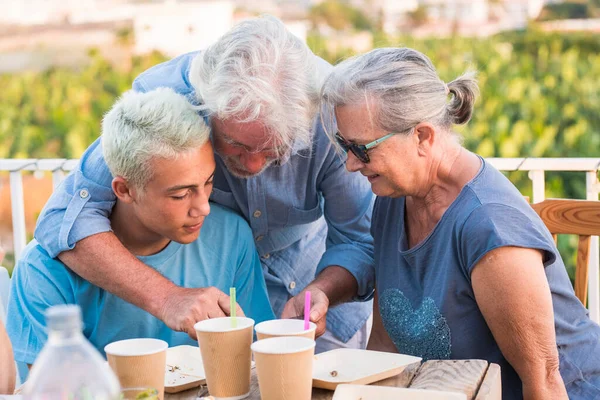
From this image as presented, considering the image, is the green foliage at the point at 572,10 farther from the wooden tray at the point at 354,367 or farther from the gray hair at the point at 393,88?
the wooden tray at the point at 354,367

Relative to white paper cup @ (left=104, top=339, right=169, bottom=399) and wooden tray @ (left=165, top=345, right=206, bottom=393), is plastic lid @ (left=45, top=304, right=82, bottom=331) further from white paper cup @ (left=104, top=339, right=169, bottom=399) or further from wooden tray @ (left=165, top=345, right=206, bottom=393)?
wooden tray @ (left=165, top=345, right=206, bottom=393)

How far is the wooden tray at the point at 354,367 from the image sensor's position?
1.79 m

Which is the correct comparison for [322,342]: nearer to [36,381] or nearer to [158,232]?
[158,232]

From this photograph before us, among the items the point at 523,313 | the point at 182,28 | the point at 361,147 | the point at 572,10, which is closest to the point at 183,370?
the point at 361,147

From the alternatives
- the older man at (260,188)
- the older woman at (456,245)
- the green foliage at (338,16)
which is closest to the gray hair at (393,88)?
the older woman at (456,245)

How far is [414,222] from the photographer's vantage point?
2338 millimetres

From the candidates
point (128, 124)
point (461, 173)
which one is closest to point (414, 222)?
point (461, 173)

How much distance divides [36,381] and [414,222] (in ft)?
4.66

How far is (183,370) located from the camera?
192 centimetres

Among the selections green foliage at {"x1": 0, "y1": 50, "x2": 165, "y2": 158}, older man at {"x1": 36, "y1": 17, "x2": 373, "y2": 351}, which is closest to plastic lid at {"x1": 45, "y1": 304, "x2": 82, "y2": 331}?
older man at {"x1": 36, "y1": 17, "x2": 373, "y2": 351}

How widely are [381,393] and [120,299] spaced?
0.90m

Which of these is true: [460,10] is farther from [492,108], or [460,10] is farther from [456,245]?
[456,245]

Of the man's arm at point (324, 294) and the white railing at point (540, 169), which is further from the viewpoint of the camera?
the white railing at point (540, 169)

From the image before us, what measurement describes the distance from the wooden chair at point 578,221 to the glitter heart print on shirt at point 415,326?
700 mm
